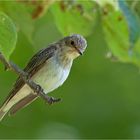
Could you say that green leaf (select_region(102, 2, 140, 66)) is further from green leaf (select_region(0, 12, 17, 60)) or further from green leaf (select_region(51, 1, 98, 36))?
green leaf (select_region(0, 12, 17, 60))

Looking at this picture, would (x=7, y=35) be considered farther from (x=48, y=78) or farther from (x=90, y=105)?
(x=90, y=105)

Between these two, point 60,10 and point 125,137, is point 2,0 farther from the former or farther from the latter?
point 125,137

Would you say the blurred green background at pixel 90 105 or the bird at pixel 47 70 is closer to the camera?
the bird at pixel 47 70

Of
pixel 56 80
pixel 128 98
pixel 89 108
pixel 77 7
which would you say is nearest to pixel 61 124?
pixel 89 108

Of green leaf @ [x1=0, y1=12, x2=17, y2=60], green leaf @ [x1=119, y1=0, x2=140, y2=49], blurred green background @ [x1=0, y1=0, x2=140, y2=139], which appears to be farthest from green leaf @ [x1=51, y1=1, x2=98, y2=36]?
blurred green background @ [x1=0, y1=0, x2=140, y2=139]

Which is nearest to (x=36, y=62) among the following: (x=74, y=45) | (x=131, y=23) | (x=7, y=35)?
(x=74, y=45)

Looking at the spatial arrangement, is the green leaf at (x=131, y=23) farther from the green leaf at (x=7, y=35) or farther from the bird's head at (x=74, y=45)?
the green leaf at (x=7, y=35)

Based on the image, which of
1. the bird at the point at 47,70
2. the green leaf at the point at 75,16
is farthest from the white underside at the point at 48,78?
the green leaf at the point at 75,16
